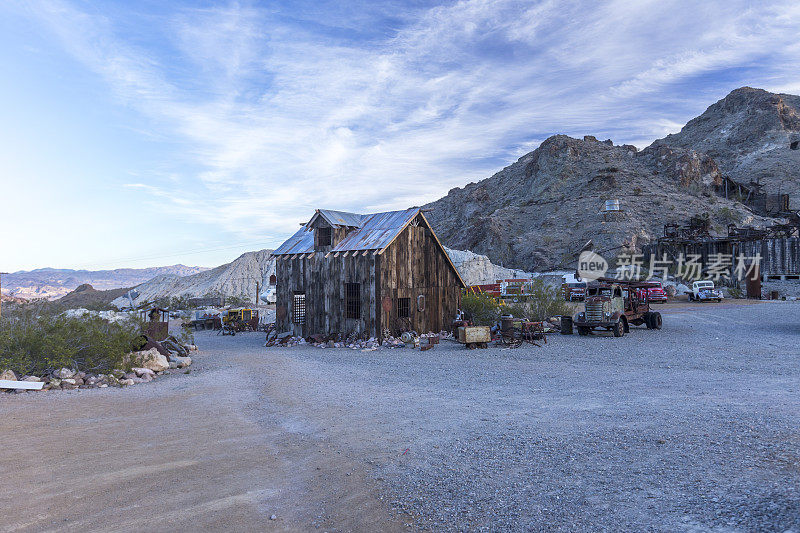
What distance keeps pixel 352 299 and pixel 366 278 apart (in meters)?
1.65

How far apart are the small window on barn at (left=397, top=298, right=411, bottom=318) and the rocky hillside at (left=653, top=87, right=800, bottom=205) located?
94.4 meters

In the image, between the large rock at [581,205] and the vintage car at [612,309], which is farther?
the large rock at [581,205]

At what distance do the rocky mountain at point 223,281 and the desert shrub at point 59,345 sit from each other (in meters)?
64.2

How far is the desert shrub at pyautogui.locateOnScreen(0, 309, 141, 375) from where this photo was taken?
13766 mm

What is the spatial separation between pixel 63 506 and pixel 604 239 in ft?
221

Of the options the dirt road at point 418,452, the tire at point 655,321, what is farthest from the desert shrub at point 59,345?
the tire at point 655,321

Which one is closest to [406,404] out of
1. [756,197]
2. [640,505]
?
[640,505]

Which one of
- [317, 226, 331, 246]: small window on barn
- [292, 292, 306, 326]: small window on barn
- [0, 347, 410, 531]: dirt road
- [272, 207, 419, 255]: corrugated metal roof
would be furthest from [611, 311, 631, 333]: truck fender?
[0, 347, 410, 531]: dirt road

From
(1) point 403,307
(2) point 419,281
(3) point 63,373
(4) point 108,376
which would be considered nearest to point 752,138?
(2) point 419,281

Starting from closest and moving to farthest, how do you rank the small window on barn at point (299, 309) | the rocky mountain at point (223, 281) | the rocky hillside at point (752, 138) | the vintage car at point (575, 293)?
the small window on barn at point (299, 309) < the vintage car at point (575, 293) < the rocky mountain at point (223, 281) < the rocky hillside at point (752, 138)

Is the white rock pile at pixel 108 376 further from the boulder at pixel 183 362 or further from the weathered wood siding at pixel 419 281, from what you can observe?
the weathered wood siding at pixel 419 281

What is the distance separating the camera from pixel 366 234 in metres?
23.9

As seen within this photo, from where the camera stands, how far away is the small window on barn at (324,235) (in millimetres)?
24578

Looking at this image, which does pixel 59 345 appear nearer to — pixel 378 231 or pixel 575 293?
pixel 378 231
